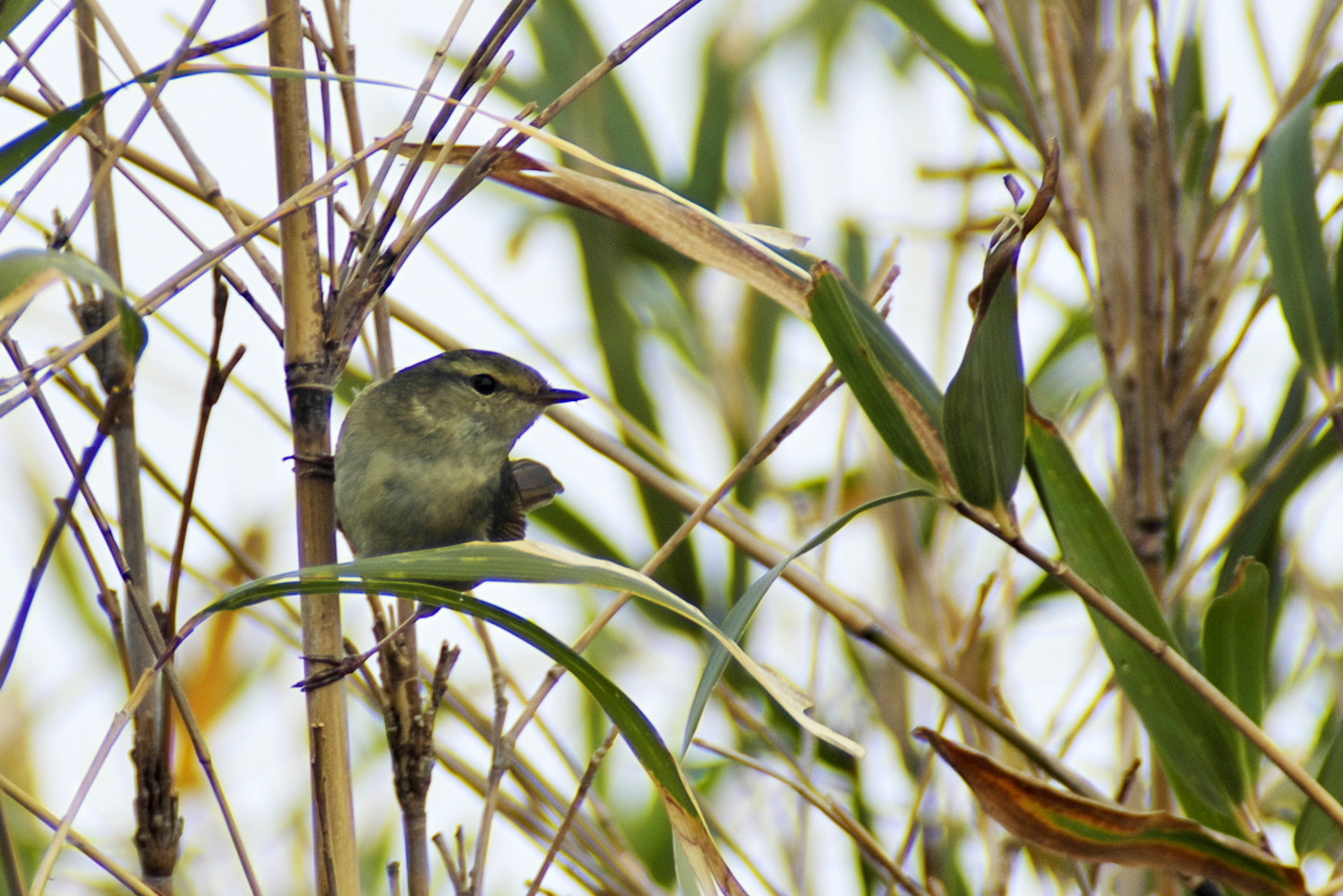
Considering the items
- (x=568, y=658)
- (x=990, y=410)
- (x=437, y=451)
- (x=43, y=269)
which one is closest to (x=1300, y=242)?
(x=990, y=410)

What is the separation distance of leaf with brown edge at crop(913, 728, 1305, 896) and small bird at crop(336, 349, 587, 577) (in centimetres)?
94

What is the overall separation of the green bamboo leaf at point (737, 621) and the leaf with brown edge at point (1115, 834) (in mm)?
201

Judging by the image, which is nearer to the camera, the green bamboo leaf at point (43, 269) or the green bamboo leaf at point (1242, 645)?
the green bamboo leaf at point (43, 269)

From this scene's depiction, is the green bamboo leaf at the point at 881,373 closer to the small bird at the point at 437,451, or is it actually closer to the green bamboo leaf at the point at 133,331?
the green bamboo leaf at the point at 133,331

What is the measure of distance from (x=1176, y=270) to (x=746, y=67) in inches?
58.9

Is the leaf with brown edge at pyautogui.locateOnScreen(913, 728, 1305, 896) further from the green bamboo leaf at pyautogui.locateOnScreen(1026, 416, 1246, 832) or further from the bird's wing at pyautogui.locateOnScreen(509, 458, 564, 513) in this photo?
the bird's wing at pyautogui.locateOnScreen(509, 458, 564, 513)

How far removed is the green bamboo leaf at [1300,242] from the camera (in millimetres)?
1195

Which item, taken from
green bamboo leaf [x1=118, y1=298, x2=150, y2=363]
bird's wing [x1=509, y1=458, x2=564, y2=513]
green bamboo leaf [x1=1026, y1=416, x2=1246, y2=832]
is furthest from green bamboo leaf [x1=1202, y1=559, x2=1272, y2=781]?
bird's wing [x1=509, y1=458, x2=564, y2=513]

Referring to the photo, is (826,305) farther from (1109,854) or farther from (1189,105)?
(1189,105)

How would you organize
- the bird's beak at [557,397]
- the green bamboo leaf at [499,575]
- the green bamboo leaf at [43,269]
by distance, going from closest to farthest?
1. the green bamboo leaf at [43,269]
2. the green bamboo leaf at [499,575]
3. the bird's beak at [557,397]

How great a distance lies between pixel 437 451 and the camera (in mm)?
1908

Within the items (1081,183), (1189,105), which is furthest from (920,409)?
(1189,105)

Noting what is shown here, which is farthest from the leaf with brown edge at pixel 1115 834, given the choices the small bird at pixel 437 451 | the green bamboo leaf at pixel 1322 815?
the small bird at pixel 437 451

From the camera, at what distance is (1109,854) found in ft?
3.74
